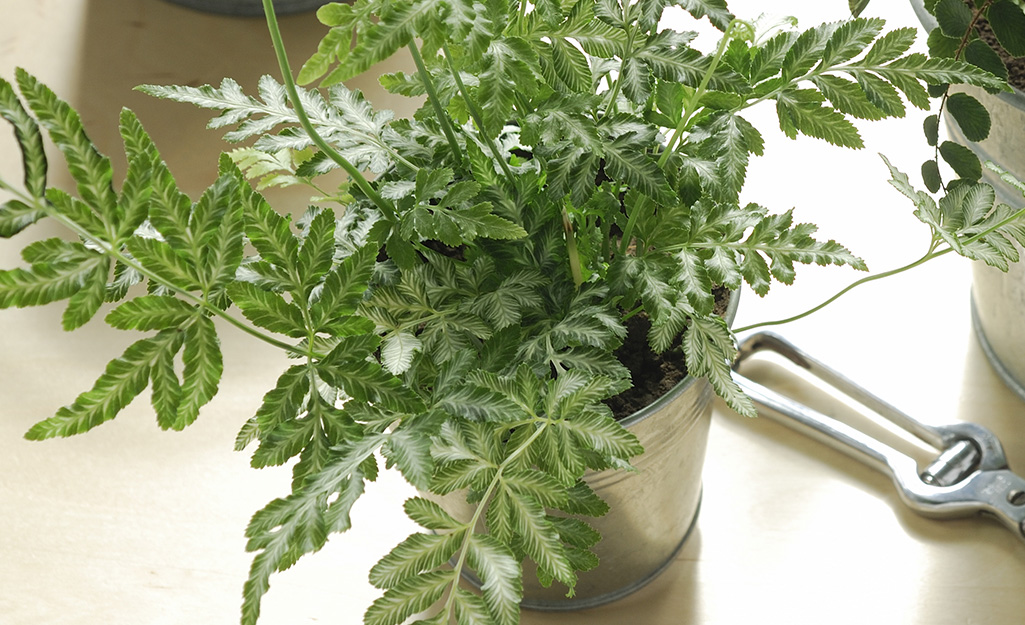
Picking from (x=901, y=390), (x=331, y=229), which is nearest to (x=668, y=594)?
(x=901, y=390)

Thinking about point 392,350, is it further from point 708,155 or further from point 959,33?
point 959,33

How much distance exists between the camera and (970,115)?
1.68 feet

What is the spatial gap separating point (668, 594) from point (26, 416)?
1.77 ft

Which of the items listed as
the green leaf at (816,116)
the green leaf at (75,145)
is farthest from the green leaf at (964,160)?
the green leaf at (75,145)

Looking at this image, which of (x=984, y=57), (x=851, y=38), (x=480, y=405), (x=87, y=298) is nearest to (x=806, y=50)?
(x=851, y=38)

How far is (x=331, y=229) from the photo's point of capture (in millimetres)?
410

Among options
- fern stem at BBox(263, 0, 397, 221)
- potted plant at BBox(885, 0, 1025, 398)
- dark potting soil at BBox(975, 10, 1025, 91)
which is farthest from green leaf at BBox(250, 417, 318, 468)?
dark potting soil at BBox(975, 10, 1025, 91)

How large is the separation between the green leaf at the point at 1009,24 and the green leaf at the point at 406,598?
40cm

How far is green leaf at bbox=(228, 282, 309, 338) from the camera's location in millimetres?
391

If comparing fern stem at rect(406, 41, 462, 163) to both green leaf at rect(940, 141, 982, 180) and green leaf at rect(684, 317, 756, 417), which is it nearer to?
green leaf at rect(684, 317, 756, 417)

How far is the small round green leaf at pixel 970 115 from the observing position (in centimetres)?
51

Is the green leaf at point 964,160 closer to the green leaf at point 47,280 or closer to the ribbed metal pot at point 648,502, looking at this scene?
the ribbed metal pot at point 648,502

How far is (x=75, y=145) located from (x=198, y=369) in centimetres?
10

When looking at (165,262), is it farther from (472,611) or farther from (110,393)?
(472,611)
